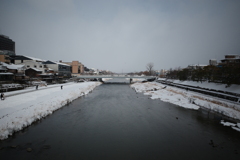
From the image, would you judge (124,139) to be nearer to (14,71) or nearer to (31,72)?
(14,71)

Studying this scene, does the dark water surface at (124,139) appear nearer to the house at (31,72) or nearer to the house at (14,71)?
the house at (14,71)

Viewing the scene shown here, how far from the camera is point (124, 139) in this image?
9.49m

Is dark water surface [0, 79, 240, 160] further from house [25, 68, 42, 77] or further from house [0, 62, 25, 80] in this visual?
house [25, 68, 42, 77]

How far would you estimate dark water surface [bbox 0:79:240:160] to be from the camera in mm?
7684

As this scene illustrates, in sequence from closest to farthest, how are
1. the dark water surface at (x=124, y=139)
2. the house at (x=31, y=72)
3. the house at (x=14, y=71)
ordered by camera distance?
the dark water surface at (x=124, y=139) → the house at (x=14, y=71) → the house at (x=31, y=72)

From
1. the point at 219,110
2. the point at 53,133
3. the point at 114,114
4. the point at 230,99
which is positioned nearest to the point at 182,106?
the point at 219,110

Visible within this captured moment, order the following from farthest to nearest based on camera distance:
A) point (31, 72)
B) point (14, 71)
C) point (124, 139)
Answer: point (31, 72) < point (14, 71) < point (124, 139)

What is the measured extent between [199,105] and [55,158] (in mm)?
19452

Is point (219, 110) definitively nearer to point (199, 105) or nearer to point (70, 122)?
point (199, 105)

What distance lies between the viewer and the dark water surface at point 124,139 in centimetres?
768

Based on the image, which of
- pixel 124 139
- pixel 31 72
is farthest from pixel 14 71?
pixel 124 139

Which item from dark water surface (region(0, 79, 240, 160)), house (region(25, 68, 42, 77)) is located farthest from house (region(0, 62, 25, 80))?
dark water surface (region(0, 79, 240, 160))

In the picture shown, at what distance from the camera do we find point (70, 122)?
12.5 metres

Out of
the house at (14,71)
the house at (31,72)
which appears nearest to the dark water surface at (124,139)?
the house at (14,71)
